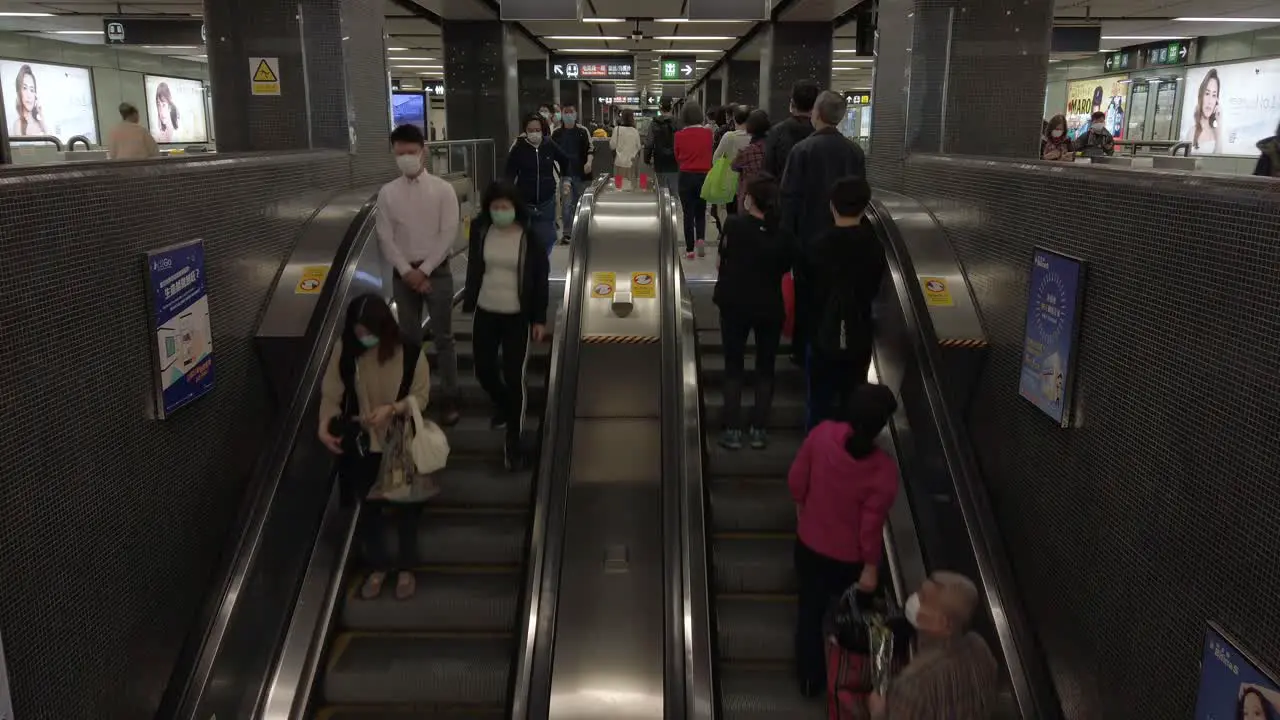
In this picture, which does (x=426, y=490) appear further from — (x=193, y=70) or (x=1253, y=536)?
(x=193, y=70)

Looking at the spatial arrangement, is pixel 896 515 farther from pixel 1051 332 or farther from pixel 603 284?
pixel 603 284

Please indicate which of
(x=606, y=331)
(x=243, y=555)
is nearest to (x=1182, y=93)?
(x=606, y=331)

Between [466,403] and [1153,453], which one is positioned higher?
[1153,453]

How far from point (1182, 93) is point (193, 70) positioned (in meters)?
22.4

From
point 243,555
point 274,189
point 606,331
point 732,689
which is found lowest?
point 732,689

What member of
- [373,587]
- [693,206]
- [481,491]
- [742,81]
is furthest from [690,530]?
[742,81]

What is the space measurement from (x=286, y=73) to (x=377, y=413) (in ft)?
12.6

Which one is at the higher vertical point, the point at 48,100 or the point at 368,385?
the point at 48,100

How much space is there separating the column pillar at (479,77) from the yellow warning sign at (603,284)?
9.41 metres

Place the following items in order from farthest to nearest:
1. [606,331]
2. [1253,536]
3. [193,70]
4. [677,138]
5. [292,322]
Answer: [193,70], [677,138], [606,331], [292,322], [1253,536]

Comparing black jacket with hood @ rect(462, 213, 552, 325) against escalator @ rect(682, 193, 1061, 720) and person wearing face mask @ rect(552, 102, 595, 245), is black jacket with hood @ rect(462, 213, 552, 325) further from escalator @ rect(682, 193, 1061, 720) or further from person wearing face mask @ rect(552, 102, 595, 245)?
person wearing face mask @ rect(552, 102, 595, 245)

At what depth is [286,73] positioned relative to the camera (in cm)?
701

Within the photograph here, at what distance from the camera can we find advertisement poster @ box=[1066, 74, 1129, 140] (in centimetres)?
2078

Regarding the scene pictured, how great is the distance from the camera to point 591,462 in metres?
5.21
